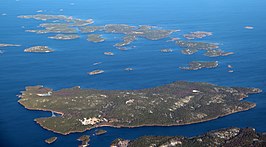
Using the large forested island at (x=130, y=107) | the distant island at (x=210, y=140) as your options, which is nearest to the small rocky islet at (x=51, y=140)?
the large forested island at (x=130, y=107)

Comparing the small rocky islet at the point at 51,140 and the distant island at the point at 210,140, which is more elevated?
the distant island at the point at 210,140

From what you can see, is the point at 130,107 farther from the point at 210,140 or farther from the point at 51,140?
→ the point at 210,140

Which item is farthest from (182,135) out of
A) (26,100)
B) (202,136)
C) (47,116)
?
(26,100)

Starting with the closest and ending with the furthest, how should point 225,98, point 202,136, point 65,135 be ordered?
point 202,136 → point 65,135 → point 225,98

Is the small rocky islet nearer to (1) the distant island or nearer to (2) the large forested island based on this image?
(2) the large forested island

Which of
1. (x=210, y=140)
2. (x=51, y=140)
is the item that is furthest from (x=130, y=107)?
(x=210, y=140)

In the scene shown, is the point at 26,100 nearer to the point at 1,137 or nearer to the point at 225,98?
the point at 1,137

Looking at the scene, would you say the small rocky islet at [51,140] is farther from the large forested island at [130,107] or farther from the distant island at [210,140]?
the distant island at [210,140]
